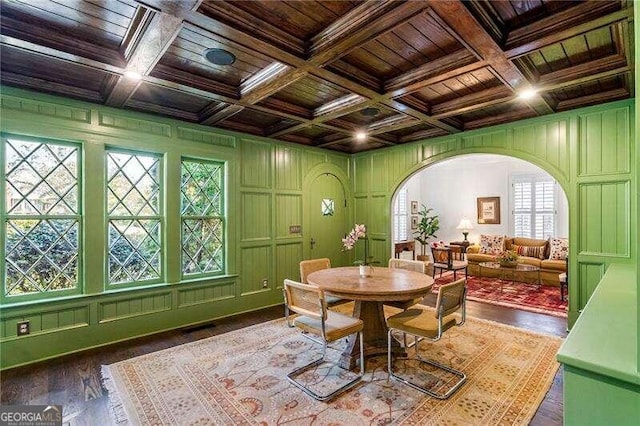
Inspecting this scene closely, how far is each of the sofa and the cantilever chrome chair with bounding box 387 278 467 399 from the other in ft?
14.5

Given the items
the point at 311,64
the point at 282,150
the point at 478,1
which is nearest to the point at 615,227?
the point at 478,1

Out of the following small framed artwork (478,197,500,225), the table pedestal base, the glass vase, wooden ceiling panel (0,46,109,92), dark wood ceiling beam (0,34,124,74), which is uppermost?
Answer: wooden ceiling panel (0,46,109,92)

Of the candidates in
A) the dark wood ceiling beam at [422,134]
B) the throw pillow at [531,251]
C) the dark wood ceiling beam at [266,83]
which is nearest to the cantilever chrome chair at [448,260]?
the throw pillow at [531,251]

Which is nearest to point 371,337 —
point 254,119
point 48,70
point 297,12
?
point 297,12

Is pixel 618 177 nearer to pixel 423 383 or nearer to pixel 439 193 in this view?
pixel 423 383

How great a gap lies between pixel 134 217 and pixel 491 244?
284 inches

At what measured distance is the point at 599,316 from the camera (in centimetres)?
173

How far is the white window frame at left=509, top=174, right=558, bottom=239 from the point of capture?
681cm

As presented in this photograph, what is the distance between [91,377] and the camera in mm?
2598

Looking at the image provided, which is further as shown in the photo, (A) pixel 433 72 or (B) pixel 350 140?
(B) pixel 350 140

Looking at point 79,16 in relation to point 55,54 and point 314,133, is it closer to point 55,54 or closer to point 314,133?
point 55,54

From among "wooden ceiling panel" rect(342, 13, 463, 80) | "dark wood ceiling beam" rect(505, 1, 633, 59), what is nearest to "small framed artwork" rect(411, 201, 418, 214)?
"wooden ceiling panel" rect(342, 13, 463, 80)

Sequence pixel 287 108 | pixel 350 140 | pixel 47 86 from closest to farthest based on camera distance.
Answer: pixel 47 86 → pixel 287 108 → pixel 350 140

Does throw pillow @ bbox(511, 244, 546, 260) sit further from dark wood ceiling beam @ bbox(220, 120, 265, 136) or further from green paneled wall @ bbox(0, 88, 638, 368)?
dark wood ceiling beam @ bbox(220, 120, 265, 136)
